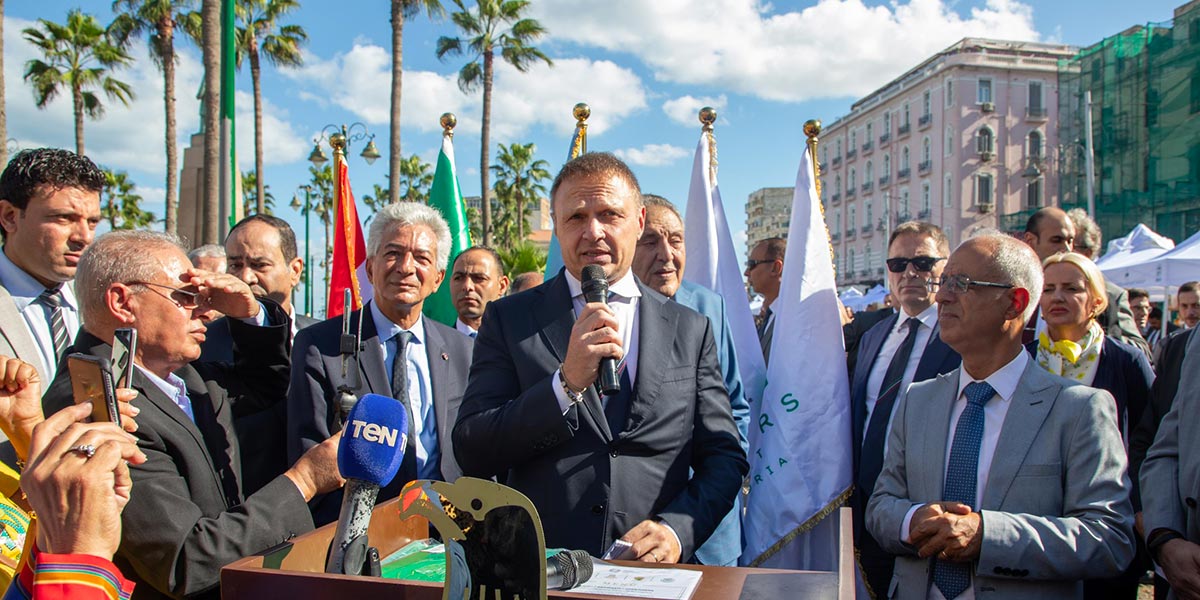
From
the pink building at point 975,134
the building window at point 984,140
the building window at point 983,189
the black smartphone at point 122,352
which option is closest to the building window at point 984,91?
the pink building at point 975,134

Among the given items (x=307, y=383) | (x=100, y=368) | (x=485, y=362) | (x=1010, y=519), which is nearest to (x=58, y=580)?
(x=100, y=368)

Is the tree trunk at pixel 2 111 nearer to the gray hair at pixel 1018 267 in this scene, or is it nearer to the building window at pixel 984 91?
the gray hair at pixel 1018 267

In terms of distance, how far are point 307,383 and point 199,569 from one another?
1087 millimetres

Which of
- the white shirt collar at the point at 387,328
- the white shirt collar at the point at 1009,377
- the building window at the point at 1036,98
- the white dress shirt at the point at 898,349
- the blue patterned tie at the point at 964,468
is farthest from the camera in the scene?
the building window at the point at 1036,98

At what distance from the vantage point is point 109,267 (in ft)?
8.02

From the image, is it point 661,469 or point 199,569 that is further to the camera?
point 661,469

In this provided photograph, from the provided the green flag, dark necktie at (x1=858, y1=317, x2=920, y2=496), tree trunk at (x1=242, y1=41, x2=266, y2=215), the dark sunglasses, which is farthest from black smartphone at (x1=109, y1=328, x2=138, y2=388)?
tree trunk at (x1=242, y1=41, x2=266, y2=215)

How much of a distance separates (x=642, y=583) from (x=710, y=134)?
12.9ft

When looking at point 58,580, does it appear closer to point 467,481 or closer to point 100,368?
point 100,368

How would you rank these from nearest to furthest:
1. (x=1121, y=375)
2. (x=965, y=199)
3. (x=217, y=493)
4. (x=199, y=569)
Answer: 1. (x=199, y=569)
2. (x=217, y=493)
3. (x=1121, y=375)
4. (x=965, y=199)

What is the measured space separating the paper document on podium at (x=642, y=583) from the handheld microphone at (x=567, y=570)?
0.9 inches

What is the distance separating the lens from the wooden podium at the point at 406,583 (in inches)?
53.6

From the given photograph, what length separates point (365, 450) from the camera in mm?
1552

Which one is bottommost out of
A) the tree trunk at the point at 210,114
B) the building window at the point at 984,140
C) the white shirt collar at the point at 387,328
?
the white shirt collar at the point at 387,328
